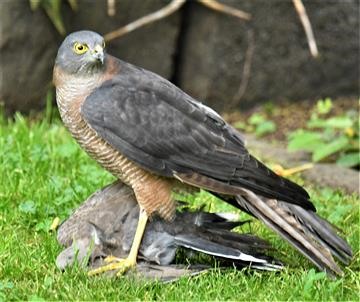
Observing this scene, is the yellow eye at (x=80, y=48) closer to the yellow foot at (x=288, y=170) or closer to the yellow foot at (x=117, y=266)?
the yellow foot at (x=117, y=266)

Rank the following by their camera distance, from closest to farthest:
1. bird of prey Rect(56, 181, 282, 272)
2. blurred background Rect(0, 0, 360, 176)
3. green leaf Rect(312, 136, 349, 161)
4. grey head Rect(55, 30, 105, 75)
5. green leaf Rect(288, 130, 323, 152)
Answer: bird of prey Rect(56, 181, 282, 272) < grey head Rect(55, 30, 105, 75) < green leaf Rect(312, 136, 349, 161) < green leaf Rect(288, 130, 323, 152) < blurred background Rect(0, 0, 360, 176)

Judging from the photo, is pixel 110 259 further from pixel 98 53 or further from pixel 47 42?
pixel 47 42

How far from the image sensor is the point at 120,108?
16.6 ft

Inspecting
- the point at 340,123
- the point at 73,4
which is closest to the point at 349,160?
the point at 340,123

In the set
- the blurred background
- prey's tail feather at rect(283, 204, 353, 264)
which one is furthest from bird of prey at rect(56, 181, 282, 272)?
the blurred background

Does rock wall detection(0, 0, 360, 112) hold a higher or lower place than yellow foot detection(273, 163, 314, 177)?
higher

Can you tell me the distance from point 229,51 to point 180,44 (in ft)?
1.52

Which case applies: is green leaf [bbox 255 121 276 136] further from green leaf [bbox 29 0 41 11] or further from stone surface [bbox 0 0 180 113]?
green leaf [bbox 29 0 41 11]

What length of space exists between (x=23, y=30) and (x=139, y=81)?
299cm

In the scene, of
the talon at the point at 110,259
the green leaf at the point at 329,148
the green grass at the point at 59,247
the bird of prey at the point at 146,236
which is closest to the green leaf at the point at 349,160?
the green leaf at the point at 329,148

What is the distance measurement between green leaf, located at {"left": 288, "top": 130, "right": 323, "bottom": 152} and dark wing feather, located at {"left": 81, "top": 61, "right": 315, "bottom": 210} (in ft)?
7.90

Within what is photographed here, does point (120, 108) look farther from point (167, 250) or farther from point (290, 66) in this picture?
point (290, 66)

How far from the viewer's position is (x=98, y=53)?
16.9 feet

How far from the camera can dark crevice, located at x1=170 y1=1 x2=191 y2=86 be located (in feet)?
28.1
